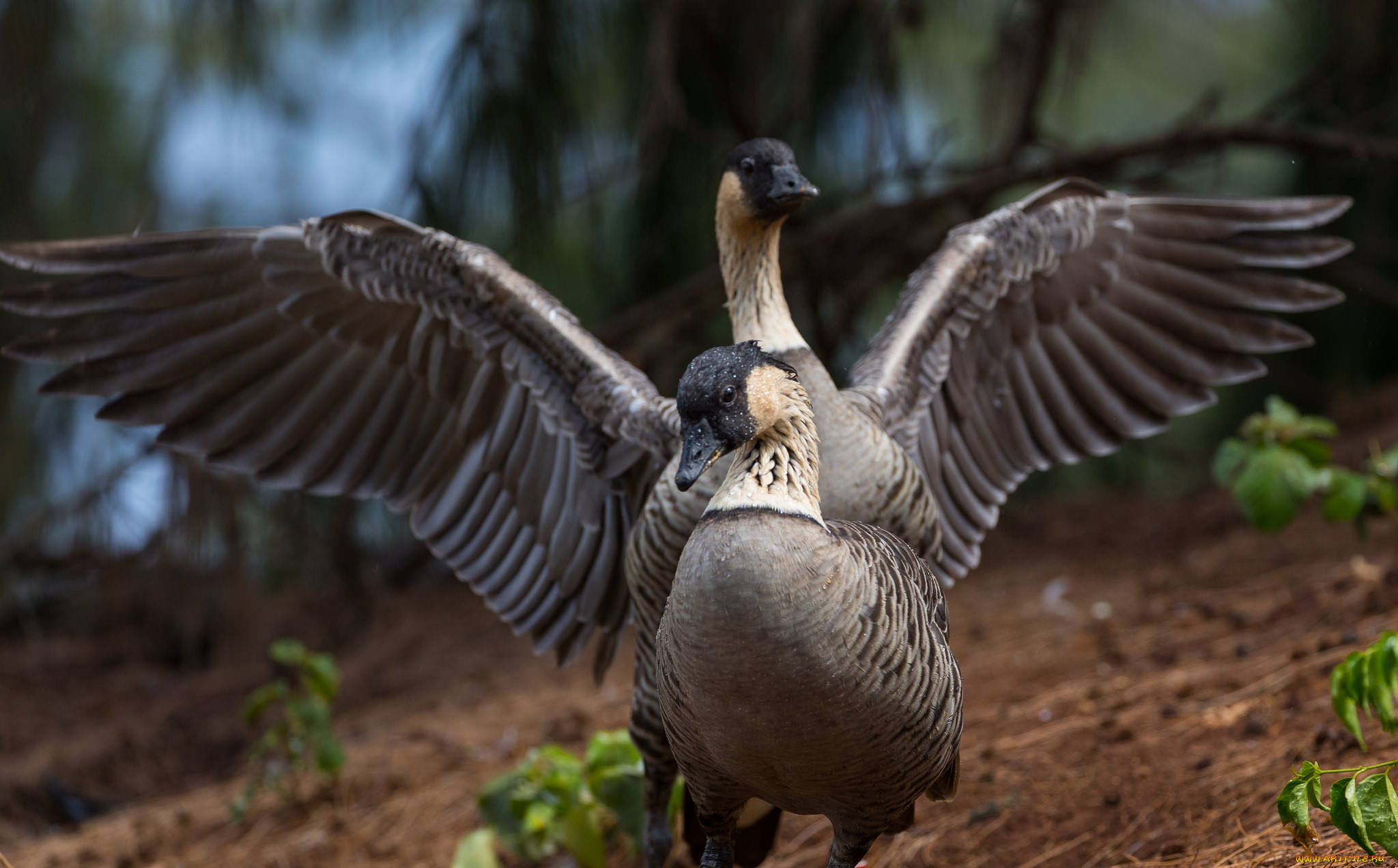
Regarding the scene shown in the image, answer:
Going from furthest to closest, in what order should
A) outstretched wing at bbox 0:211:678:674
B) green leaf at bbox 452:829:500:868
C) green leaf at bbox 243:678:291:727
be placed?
green leaf at bbox 243:678:291:727, outstretched wing at bbox 0:211:678:674, green leaf at bbox 452:829:500:868

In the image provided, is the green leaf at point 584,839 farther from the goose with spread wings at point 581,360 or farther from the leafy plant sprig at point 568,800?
the goose with spread wings at point 581,360

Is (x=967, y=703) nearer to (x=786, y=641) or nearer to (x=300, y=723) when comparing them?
(x=786, y=641)

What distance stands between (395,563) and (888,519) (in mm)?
5392

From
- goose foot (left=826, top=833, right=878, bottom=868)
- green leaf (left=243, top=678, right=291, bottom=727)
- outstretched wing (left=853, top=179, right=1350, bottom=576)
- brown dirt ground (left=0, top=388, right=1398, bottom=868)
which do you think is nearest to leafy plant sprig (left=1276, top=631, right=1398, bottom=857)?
brown dirt ground (left=0, top=388, right=1398, bottom=868)

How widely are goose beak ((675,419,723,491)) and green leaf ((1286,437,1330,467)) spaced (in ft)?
7.63

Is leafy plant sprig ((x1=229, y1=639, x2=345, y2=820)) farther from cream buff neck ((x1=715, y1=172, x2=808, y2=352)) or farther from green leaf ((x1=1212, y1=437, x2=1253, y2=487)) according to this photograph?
green leaf ((x1=1212, y1=437, x2=1253, y2=487))

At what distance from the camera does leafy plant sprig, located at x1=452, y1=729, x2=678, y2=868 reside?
141 inches

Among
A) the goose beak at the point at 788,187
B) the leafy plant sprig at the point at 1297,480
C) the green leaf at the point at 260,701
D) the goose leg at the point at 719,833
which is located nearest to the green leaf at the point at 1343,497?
the leafy plant sprig at the point at 1297,480

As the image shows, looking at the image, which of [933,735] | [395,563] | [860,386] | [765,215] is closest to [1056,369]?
[860,386]

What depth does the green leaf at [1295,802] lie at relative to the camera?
2.25 m

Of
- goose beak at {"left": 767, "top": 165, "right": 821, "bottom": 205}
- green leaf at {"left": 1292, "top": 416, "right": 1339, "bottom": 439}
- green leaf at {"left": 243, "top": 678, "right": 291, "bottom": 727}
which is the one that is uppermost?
goose beak at {"left": 767, "top": 165, "right": 821, "bottom": 205}

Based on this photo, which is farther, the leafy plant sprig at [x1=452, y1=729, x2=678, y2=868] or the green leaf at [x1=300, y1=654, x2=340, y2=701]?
the green leaf at [x1=300, y1=654, x2=340, y2=701]

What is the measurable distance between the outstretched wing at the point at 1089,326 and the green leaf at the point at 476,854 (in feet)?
5.96

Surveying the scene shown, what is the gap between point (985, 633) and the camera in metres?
5.27
